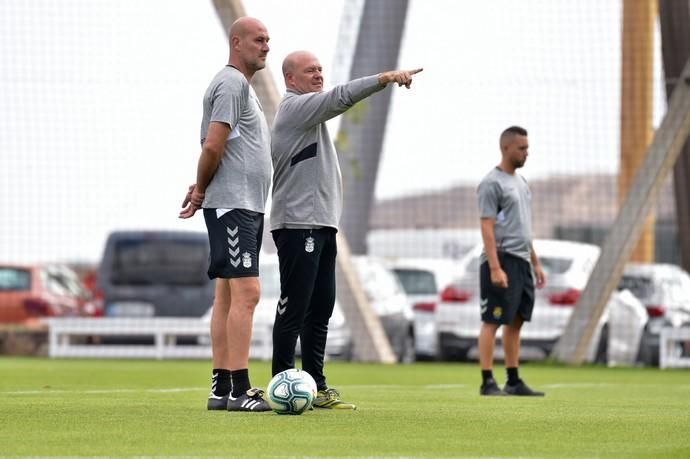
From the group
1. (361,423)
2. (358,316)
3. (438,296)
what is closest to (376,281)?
(438,296)

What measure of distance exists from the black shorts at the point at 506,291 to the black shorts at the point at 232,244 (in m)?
3.31

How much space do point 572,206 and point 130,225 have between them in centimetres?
844

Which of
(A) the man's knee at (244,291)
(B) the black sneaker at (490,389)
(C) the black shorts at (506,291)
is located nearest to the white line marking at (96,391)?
(B) the black sneaker at (490,389)

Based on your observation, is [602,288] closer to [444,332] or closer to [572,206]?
[444,332]

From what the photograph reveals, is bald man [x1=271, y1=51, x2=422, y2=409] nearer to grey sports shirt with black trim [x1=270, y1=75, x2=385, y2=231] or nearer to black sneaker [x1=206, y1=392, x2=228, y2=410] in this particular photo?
grey sports shirt with black trim [x1=270, y1=75, x2=385, y2=231]

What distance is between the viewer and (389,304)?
20.6m

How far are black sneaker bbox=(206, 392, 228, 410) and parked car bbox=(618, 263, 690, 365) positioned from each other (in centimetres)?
1173

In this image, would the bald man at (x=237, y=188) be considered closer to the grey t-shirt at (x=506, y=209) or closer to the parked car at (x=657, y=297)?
the grey t-shirt at (x=506, y=209)

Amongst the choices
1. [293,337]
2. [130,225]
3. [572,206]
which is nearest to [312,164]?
[293,337]

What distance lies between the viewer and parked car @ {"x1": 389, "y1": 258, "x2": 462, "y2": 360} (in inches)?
876

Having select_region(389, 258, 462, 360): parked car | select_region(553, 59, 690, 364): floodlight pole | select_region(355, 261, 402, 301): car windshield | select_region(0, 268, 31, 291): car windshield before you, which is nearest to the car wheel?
select_region(553, 59, 690, 364): floodlight pole

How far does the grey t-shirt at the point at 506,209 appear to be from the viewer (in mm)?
11445

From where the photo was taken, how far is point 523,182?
1168 cm

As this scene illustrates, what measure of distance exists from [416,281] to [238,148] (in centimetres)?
1510
